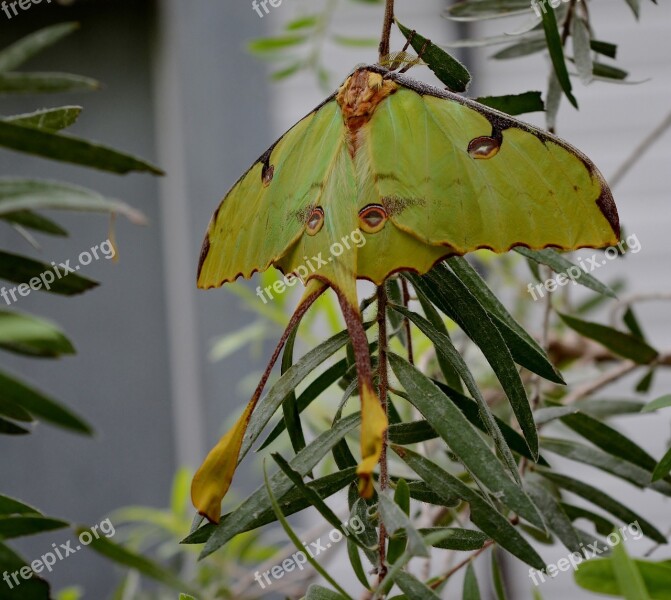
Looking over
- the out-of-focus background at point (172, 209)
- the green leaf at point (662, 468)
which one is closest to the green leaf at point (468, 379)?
the green leaf at point (662, 468)

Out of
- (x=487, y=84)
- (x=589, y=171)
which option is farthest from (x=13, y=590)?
(x=487, y=84)

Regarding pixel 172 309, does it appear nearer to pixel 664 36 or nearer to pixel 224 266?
pixel 664 36

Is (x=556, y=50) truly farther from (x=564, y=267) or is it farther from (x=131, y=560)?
(x=131, y=560)

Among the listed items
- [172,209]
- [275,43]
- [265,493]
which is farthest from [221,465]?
[172,209]

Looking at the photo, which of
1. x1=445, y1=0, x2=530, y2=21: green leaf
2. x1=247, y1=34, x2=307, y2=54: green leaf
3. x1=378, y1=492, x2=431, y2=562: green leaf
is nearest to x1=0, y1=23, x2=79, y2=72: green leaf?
x1=445, y1=0, x2=530, y2=21: green leaf

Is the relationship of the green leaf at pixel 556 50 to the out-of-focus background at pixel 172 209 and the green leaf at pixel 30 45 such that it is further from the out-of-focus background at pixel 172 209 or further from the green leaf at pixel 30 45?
the out-of-focus background at pixel 172 209

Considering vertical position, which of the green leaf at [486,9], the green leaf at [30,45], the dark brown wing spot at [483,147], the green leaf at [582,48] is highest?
the green leaf at [30,45]

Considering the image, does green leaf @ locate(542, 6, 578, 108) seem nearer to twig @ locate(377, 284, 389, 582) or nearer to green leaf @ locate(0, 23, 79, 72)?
twig @ locate(377, 284, 389, 582)
